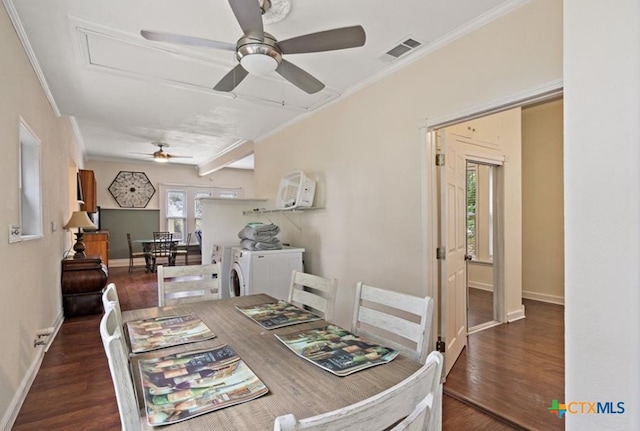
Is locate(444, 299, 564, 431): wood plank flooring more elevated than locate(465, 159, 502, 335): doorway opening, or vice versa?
locate(465, 159, 502, 335): doorway opening

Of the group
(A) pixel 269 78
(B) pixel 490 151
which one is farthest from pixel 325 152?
(B) pixel 490 151

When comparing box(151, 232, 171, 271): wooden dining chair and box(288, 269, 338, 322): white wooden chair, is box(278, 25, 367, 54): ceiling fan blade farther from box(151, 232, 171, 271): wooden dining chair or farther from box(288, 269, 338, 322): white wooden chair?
box(151, 232, 171, 271): wooden dining chair

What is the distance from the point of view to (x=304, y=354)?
1346 mm

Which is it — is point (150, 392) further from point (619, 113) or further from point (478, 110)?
point (478, 110)

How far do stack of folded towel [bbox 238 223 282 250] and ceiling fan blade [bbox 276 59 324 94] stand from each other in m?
2.07

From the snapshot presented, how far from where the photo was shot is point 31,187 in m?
2.97

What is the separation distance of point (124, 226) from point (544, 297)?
364 inches

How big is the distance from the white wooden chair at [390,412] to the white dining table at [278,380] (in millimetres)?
294

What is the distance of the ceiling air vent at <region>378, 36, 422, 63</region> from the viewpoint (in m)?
2.52

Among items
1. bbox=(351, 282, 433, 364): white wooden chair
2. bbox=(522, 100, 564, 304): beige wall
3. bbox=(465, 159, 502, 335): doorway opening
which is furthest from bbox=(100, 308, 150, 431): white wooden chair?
bbox=(522, 100, 564, 304): beige wall

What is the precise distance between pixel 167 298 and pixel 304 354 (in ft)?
4.73

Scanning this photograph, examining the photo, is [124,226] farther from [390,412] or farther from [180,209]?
[390,412]

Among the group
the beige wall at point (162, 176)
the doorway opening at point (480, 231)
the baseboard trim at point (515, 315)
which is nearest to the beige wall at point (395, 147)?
the baseboard trim at point (515, 315)

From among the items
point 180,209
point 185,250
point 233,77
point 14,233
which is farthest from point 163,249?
point 233,77
